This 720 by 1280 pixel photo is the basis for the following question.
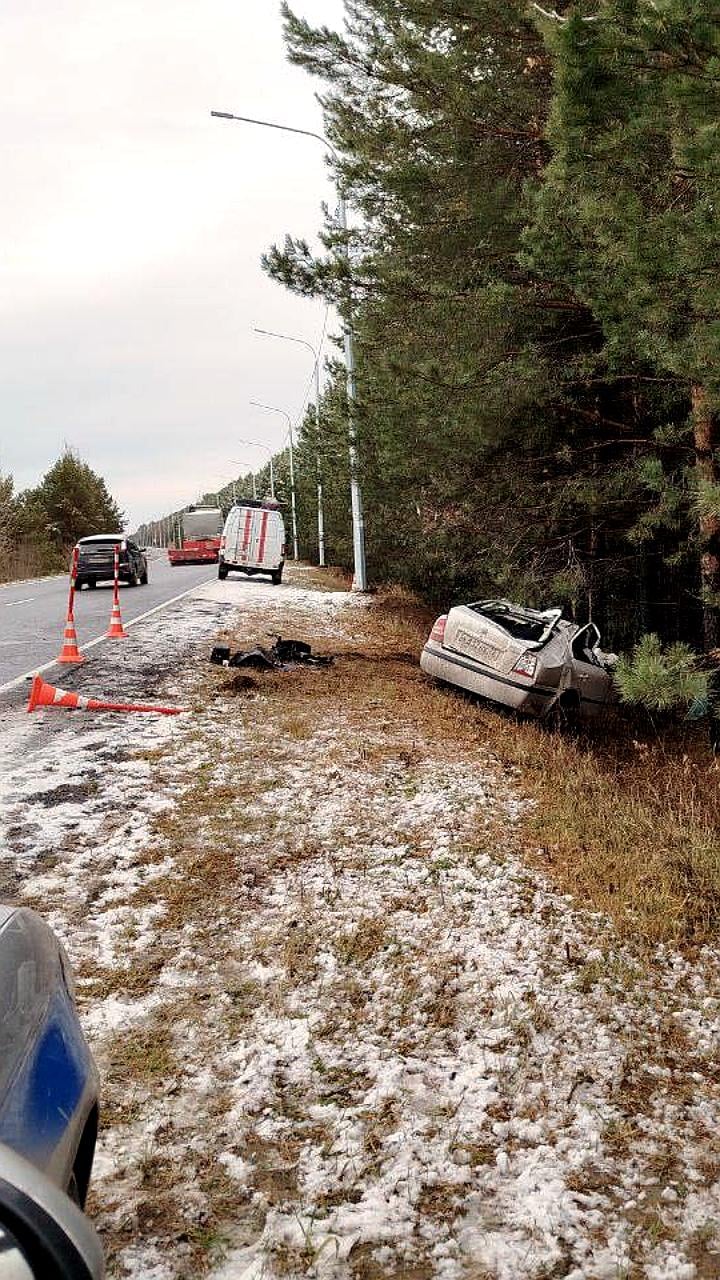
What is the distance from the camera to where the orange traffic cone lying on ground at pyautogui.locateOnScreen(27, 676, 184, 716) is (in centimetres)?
908

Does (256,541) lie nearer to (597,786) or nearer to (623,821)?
(597,786)

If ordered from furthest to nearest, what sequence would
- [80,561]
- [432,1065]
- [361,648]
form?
[80,561], [361,648], [432,1065]

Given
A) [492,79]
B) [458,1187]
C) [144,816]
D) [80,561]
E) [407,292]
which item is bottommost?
[458,1187]

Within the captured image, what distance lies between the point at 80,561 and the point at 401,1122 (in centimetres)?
2558

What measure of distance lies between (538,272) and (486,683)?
4.48 metres

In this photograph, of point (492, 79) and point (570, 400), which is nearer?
point (492, 79)

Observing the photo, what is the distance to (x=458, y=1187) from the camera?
9.87 ft

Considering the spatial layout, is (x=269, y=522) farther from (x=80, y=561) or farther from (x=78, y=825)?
(x=78, y=825)

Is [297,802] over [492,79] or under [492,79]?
under

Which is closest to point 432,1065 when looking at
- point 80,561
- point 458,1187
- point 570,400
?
point 458,1187

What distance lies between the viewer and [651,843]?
6137mm

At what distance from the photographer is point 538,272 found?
31.0 feet

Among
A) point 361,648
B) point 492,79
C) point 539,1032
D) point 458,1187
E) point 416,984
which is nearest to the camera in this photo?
point 458,1187

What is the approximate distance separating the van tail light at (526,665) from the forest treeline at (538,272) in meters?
1.87
